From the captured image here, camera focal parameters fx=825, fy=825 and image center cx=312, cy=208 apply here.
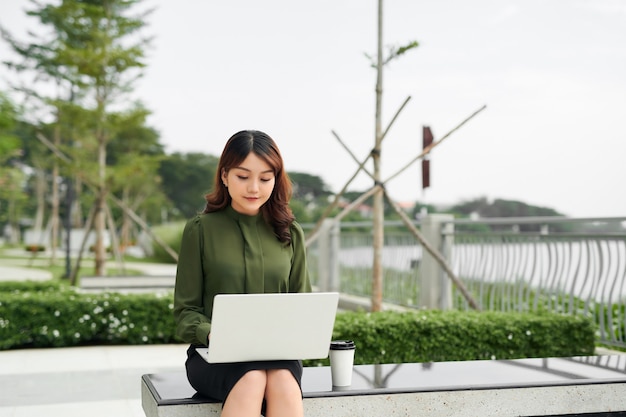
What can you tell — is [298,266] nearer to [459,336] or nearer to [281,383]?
[281,383]

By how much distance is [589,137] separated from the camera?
42000 mm

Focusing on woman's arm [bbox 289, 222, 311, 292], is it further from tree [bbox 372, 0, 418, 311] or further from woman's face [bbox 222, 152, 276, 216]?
tree [bbox 372, 0, 418, 311]

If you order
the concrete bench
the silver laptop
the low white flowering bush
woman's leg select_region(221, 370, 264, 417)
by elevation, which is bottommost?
the low white flowering bush

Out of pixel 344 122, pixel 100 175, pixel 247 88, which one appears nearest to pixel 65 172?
pixel 100 175

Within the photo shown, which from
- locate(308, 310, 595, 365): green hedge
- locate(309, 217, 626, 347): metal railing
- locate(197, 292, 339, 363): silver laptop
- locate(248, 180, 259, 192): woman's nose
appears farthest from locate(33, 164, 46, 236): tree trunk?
locate(197, 292, 339, 363): silver laptop

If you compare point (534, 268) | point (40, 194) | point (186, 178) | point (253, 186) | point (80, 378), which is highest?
point (186, 178)

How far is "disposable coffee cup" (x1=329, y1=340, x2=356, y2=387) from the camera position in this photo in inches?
134

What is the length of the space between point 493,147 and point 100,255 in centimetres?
3283

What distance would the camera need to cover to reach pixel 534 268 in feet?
25.3

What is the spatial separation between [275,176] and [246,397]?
85 centimetres

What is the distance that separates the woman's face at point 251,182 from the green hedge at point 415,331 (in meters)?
2.82

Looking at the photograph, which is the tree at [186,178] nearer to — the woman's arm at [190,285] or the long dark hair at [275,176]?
the long dark hair at [275,176]

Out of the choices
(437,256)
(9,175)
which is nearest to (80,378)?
(437,256)

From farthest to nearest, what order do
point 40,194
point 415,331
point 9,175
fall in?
point 40,194 < point 9,175 < point 415,331
